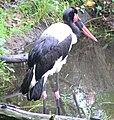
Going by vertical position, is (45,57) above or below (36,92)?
above

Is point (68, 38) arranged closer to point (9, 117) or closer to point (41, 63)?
point (41, 63)

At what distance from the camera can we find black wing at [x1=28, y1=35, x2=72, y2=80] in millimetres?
4004

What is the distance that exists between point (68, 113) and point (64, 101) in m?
0.30

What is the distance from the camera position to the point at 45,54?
4031mm

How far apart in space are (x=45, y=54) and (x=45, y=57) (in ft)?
0.10

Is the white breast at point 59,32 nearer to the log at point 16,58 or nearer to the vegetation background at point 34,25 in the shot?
the log at point 16,58

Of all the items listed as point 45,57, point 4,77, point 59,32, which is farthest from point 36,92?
point 4,77

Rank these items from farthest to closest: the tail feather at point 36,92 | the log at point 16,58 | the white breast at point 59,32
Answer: the log at point 16,58 < the white breast at point 59,32 < the tail feather at point 36,92

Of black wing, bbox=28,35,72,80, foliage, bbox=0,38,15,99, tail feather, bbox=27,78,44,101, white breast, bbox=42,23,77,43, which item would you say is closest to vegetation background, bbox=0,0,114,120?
foliage, bbox=0,38,15,99

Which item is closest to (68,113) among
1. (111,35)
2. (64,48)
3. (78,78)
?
(64,48)

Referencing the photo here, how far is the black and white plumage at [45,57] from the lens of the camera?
4.00 meters

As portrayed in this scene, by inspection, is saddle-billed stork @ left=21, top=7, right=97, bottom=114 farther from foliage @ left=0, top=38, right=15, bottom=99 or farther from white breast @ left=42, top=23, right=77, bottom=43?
foliage @ left=0, top=38, right=15, bottom=99

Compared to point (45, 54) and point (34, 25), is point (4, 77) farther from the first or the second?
point (34, 25)

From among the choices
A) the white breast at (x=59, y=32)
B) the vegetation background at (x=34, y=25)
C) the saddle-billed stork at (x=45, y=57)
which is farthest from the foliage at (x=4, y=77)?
the white breast at (x=59, y=32)
